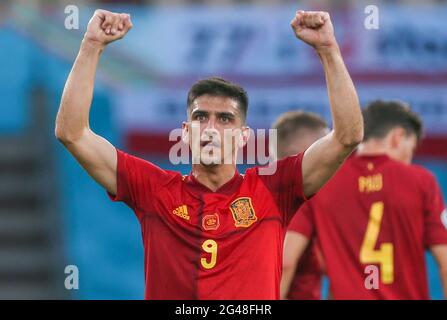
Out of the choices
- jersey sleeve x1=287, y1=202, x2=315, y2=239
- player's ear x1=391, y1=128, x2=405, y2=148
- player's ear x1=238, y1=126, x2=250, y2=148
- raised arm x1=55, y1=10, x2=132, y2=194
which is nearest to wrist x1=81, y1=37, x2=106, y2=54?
raised arm x1=55, y1=10, x2=132, y2=194

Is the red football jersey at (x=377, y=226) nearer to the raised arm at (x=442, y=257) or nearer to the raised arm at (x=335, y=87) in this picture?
the raised arm at (x=442, y=257)

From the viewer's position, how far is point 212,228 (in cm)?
559

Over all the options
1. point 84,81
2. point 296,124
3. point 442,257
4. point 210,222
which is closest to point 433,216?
point 442,257

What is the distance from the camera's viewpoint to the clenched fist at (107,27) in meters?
5.49

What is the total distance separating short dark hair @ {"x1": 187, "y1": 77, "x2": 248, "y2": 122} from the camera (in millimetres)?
5742

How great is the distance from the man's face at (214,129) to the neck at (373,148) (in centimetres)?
220

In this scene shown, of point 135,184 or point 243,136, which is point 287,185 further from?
point 135,184

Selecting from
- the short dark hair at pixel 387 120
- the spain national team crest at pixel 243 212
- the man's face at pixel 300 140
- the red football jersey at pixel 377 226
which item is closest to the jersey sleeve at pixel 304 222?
the red football jersey at pixel 377 226

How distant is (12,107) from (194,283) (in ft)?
30.4

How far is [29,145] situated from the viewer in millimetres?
15469

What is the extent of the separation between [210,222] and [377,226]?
2.27 metres

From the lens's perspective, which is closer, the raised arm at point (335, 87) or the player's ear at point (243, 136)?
the raised arm at point (335, 87)

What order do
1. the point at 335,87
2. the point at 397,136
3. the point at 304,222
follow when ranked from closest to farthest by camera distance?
the point at 335,87, the point at 304,222, the point at 397,136
